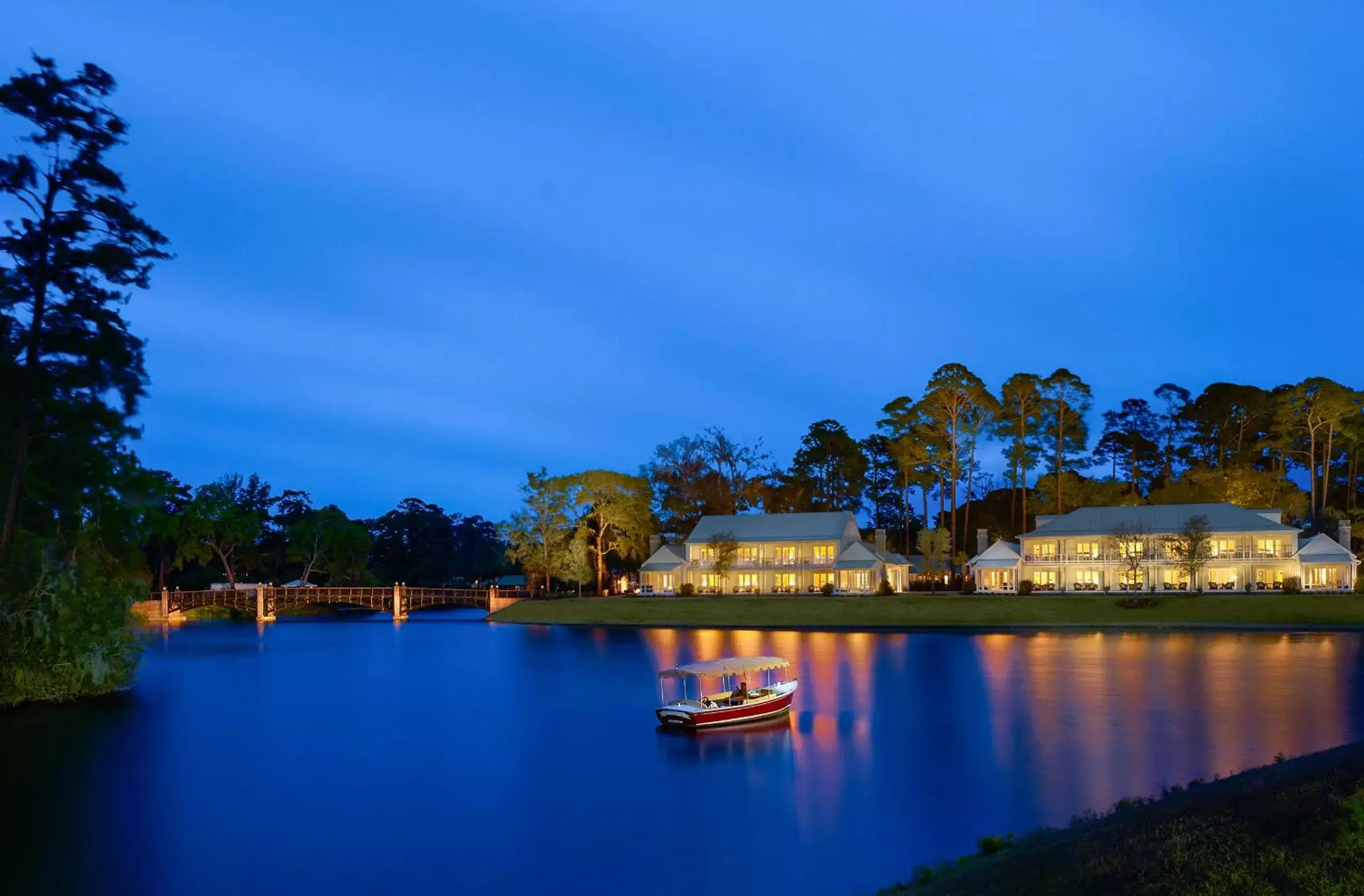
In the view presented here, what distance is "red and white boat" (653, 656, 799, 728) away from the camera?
3025cm

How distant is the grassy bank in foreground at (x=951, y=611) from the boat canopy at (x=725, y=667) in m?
35.1

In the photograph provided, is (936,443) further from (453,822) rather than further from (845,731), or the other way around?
(453,822)

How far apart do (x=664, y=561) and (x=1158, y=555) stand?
1477 inches

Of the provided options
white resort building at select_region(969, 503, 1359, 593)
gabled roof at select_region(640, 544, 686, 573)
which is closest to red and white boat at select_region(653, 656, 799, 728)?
white resort building at select_region(969, 503, 1359, 593)

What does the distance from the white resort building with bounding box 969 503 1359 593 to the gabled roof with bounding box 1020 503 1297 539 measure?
76 mm

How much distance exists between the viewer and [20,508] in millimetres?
34156

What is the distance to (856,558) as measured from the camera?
78.8 m

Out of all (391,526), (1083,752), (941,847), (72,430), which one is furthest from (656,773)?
(391,526)

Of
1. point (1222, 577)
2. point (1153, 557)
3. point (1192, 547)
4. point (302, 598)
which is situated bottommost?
point (302, 598)

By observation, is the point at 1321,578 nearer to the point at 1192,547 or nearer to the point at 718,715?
the point at 1192,547

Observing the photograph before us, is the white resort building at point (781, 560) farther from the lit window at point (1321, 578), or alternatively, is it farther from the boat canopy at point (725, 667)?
the boat canopy at point (725, 667)

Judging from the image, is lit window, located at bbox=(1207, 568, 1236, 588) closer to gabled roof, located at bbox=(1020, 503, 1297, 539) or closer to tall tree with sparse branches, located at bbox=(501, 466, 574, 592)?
gabled roof, located at bbox=(1020, 503, 1297, 539)

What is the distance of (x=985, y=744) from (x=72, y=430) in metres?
28.4

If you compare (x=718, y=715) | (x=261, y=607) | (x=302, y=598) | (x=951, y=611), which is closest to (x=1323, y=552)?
(x=951, y=611)
